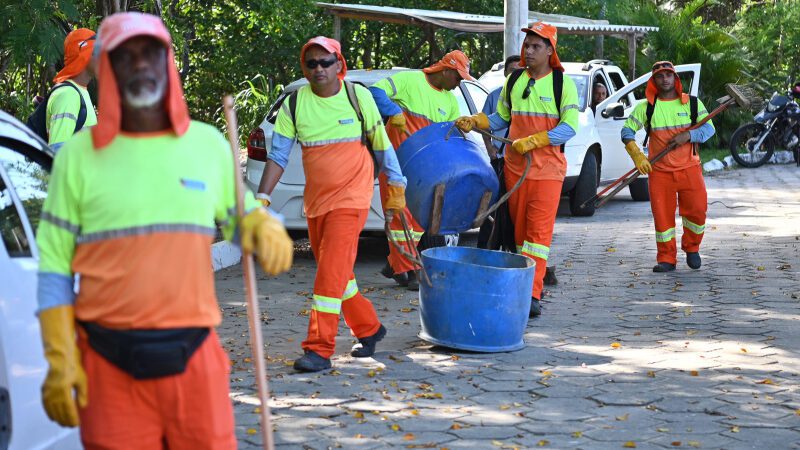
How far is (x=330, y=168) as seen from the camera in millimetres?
7184

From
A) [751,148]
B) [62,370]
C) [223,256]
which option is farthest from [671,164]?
[751,148]

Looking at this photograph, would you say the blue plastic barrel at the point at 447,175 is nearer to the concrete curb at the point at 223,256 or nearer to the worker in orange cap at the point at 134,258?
the concrete curb at the point at 223,256

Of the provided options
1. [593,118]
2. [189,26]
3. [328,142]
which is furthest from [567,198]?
[328,142]

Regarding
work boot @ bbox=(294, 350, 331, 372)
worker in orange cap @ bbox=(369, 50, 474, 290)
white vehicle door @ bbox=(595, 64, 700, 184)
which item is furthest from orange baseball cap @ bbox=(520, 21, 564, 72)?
white vehicle door @ bbox=(595, 64, 700, 184)

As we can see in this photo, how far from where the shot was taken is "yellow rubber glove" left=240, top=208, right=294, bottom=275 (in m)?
3.46

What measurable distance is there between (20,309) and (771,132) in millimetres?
20372

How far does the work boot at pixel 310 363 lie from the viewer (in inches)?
279

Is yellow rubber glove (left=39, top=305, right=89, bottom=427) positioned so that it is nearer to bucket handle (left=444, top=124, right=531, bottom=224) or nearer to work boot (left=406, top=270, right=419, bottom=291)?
bucket handle (left=444, top=124, right=531, bottom=224)

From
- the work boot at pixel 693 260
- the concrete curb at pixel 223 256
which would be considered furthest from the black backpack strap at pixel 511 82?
the concrete curb at pixel 223 256

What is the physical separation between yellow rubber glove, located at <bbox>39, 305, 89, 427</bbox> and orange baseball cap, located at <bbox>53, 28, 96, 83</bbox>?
13.0ft

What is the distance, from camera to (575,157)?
1448cm

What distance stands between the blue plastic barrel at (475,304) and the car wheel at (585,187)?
735cm

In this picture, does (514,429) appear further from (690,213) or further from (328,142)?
(690,213)

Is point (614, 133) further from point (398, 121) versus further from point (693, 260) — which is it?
point (398, 121)
